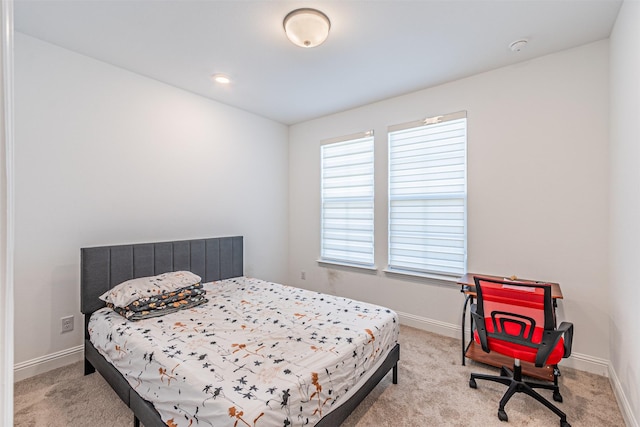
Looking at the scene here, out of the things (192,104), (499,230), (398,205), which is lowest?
(499,230)

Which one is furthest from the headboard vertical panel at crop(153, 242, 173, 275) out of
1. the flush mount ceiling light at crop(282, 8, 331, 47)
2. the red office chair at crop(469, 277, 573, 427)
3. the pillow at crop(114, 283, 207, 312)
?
the red office chair at crop(469, 277, 573, 427)

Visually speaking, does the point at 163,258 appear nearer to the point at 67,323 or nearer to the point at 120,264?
the point at 120,264

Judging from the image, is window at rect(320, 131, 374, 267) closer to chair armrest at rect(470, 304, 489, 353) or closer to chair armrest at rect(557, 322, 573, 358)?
chair armrest at rect(470, 304, 489, 353)

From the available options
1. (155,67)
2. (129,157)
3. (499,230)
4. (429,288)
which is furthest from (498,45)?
(129,157)

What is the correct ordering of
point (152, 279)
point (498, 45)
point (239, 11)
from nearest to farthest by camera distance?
point (239, 11)
point (498, 45)
point (152, 279)

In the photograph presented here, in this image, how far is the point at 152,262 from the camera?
9.54 ft

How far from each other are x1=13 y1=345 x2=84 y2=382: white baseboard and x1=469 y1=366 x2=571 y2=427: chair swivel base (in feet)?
11.1

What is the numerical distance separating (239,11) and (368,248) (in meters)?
2.89

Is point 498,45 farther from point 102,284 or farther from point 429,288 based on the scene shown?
point 102,284

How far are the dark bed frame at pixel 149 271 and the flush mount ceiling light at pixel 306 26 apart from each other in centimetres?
234

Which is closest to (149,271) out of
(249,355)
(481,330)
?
(249,355)

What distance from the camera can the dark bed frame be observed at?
1748 millimetres

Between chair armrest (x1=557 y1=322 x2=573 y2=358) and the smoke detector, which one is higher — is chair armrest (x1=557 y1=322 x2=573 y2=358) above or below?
below

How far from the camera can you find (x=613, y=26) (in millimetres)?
2223
